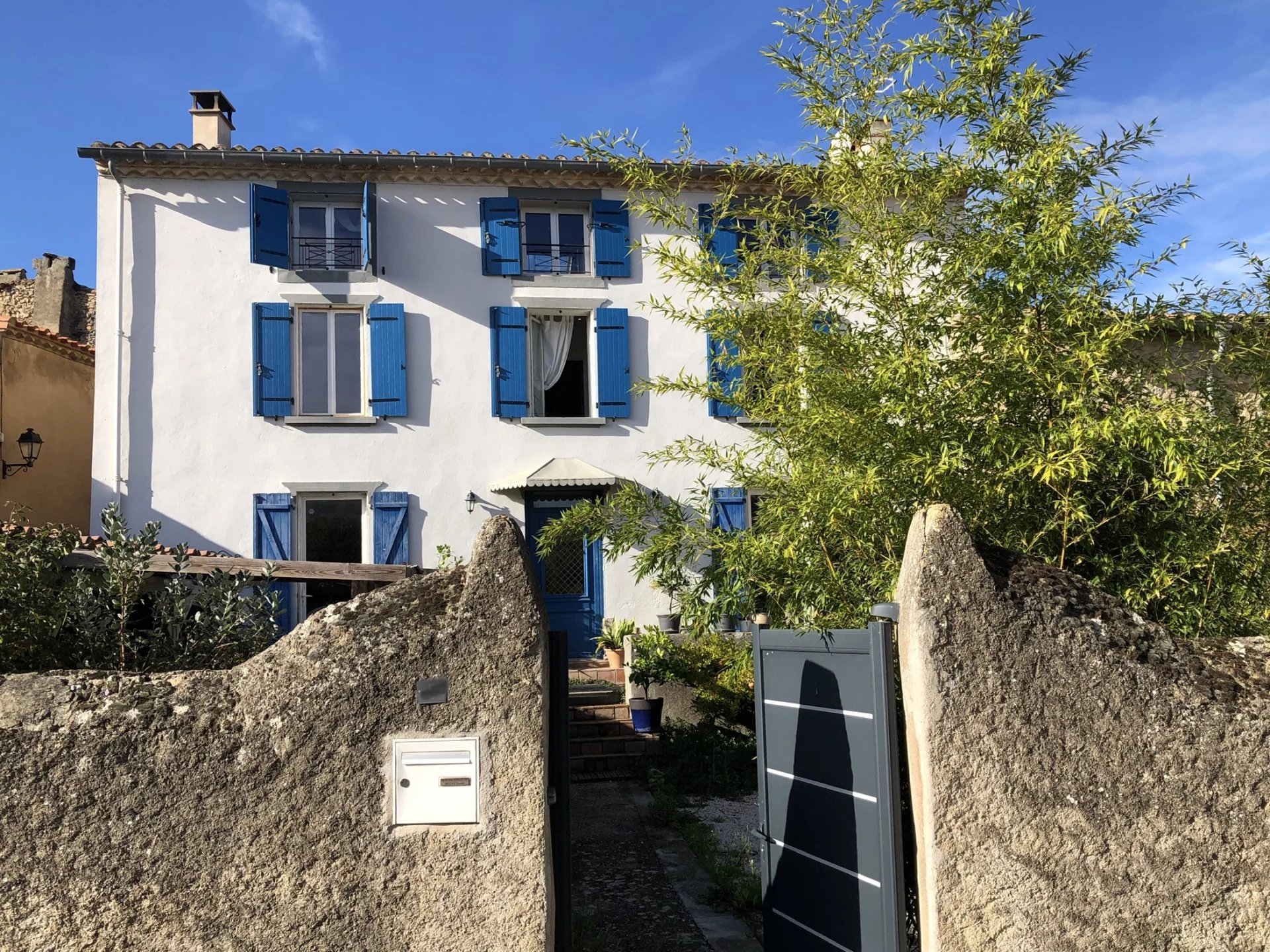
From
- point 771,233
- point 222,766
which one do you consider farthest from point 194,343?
point 222,766

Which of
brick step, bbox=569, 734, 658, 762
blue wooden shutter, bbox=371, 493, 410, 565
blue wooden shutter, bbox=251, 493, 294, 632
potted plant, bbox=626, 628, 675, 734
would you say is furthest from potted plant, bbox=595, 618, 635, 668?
blue wooden shutter, bbox=251, 493, 294, 632

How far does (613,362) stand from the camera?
42.6 feet

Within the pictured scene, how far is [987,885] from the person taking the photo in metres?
3.23

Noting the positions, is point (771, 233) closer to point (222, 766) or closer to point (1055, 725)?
point (1055, 725)

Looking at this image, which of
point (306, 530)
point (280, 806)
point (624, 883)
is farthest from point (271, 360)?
point (280, 806)

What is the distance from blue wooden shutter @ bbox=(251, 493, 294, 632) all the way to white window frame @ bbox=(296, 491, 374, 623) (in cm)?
16

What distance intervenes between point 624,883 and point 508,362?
7.99m

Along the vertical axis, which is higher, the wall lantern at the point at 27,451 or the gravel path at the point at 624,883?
the wall lantern at the point at 27,451

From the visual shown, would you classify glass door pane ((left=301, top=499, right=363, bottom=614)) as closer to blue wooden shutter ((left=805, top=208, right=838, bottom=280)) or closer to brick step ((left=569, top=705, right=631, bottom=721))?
brick step ((left=569, top=705, right=631, bottom=721))

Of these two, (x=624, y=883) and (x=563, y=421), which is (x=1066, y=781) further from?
(x=563, y=421)

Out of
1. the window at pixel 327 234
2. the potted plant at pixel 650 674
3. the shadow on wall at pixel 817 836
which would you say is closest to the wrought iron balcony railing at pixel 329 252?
the window at pixel 327 234

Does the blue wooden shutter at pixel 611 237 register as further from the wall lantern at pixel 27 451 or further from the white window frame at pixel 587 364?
the wall lantern at pixel 27 451

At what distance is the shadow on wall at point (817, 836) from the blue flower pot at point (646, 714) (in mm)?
6069

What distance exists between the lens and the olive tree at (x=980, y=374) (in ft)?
12.8
